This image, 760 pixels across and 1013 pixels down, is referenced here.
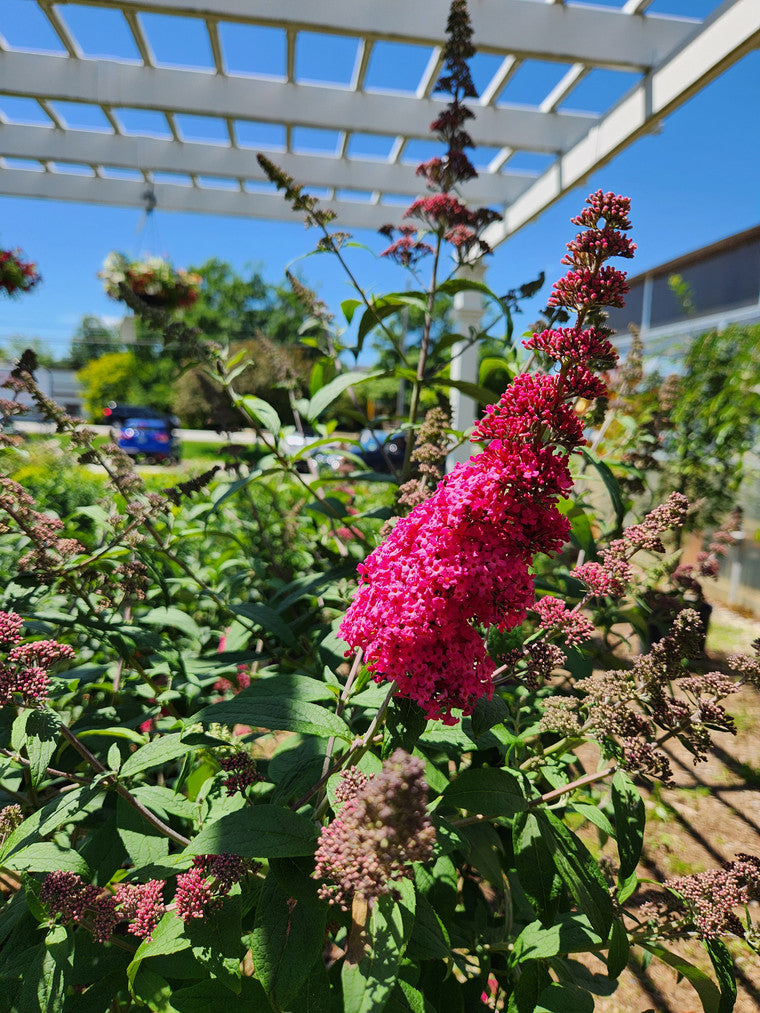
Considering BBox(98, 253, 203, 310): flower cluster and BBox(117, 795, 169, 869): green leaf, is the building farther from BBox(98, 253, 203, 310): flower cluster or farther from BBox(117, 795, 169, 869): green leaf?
BBox(117, 795, 169, 869): green leaf

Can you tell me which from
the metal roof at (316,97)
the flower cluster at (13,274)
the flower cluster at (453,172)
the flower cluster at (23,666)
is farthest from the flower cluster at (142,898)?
the flower cluster at (13,274)

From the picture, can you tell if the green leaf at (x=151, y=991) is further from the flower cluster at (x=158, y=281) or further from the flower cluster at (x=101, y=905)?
the flower cluster at (x=158, y=281)

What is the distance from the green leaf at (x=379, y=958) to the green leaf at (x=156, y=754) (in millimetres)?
544

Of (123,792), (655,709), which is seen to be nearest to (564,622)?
(655,709)

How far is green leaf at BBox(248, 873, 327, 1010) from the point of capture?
0.88m

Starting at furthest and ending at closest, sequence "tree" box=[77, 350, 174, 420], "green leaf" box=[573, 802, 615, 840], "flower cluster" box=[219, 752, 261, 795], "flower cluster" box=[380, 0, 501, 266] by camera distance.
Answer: "tree" box=[77, 350, 174, 420] < "flower cluster" box=[380, 0, 501, 266] < "green leaf" box=[573, 802, 615, 840] < "flower cluster" box=[219, 752, 261, 795]

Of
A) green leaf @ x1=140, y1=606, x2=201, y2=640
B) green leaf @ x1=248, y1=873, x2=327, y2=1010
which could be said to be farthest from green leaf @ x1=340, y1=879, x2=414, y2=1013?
green leaf @ x1=140, y1=606, x2=201, y2=640

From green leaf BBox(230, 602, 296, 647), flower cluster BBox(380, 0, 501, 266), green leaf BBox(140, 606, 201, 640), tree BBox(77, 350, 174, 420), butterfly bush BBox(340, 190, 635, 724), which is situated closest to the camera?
A: butterfly bush BBox(340, 190, 635, 724)

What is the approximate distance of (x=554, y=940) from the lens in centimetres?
118

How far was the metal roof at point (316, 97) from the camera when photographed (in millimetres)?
3537

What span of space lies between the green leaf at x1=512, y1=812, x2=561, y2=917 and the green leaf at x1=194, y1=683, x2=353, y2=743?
1.87 ft

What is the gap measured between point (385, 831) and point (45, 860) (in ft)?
2.77

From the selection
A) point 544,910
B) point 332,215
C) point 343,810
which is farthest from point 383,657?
point 332,215

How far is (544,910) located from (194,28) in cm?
555
